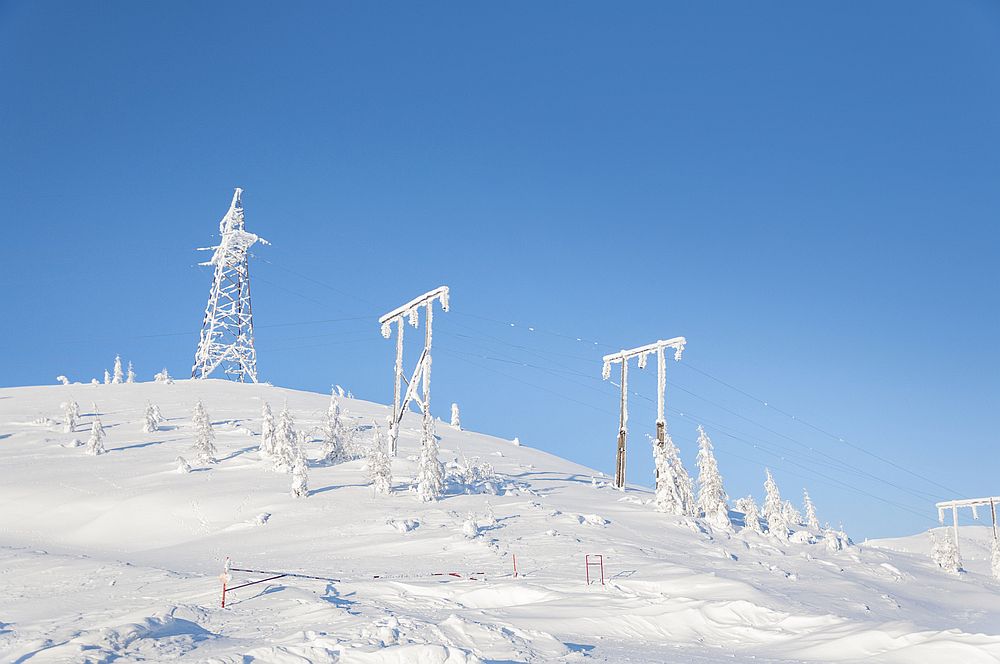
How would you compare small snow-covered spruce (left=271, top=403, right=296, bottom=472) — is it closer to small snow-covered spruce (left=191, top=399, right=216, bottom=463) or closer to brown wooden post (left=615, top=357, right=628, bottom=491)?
small snow-covered spruce (left=191, top=399, right=216, bottom=463)

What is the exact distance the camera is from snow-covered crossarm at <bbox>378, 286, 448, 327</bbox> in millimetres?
36500

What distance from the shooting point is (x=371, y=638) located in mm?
13258

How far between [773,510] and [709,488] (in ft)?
12.2

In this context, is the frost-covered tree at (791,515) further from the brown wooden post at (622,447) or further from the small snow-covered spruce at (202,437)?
the small snow-covered spruce at (202,437)

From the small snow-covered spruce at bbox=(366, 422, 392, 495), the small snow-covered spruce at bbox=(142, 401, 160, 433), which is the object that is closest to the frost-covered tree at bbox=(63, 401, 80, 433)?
the small snow-covered spruce at bbox=(142, 401, 160, 433)

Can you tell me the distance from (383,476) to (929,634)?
64.3 ft

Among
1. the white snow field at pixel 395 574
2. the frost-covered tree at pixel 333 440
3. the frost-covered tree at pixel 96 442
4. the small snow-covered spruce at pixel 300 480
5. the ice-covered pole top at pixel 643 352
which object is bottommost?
the white snow field at pixel 395 574

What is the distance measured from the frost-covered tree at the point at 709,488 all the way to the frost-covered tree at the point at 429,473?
1215cm

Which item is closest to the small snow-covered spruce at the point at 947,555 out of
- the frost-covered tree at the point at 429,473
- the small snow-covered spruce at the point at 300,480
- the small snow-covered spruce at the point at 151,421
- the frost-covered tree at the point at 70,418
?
the frost-covered tree at the point at 429,473

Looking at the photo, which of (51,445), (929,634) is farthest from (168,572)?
(51,445)

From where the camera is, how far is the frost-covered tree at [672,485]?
3462 centimetres

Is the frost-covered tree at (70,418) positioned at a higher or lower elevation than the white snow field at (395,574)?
higher

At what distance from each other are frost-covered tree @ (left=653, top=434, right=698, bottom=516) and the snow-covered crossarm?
447 inches

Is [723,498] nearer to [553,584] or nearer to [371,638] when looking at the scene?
[553,584]
